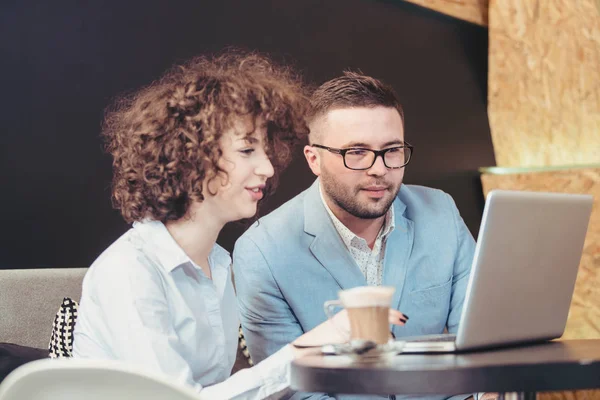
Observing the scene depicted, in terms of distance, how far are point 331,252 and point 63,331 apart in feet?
Result: 2.82

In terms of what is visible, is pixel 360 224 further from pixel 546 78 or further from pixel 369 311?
pixel 546 78

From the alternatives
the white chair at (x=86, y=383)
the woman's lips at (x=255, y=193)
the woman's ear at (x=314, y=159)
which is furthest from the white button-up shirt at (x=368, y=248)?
the white chair at (x=86, y=383)

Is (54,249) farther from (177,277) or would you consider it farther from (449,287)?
(449,287)

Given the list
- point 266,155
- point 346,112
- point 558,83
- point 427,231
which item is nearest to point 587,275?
point 558,83

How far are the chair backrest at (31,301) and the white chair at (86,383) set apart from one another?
1.62 m

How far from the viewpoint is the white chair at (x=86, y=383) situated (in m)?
0.89

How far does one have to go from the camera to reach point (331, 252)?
2.56m

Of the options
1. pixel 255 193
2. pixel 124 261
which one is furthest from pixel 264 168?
pixel 124 261

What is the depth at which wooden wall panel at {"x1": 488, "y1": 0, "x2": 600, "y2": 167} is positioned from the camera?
13.5 ft

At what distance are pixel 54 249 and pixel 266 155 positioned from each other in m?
1.27

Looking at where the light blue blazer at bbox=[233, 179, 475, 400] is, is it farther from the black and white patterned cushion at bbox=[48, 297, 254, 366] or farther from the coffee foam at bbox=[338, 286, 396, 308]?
the coffee foam at bbox=[338, 286, 396, 308]

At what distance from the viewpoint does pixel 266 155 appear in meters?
2.04

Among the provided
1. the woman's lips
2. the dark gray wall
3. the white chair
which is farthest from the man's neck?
the white chair

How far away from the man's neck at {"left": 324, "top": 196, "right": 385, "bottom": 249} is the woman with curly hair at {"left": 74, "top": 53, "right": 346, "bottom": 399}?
0.58 m
